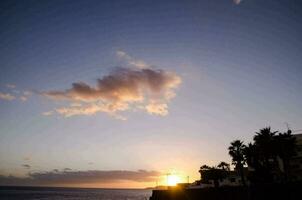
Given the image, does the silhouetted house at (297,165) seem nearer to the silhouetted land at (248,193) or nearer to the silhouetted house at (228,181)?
the silhouetted house at (228,181)

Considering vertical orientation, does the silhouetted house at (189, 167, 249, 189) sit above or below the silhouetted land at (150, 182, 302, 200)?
above

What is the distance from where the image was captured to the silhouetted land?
38.3 meters

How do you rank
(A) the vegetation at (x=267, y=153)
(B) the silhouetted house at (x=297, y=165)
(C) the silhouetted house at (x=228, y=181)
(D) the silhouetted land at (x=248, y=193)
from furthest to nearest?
(C) the silhouetted house at (x=228, y=181), (B) the silhouetted house at (x=297, y=165), (A) the vegetation at (x=267, y=153), (D) the silhouetted land at (x=248, y=193)

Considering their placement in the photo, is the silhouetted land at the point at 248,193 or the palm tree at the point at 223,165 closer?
the silhouetted land at the point at 248,193

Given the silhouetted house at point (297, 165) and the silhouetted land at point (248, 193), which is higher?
the silhouetted house at point (297, 165)

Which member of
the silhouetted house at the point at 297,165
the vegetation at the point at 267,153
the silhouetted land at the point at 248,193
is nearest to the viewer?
the silhouetted land at the point at 248,193

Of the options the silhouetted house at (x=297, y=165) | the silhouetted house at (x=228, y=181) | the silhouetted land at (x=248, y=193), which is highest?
the silhouetted house at (x=297, y=165)

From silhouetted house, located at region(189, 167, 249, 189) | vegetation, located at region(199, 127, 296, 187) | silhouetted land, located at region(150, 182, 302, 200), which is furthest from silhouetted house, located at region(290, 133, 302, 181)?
silhouetted land, located at region(150, 182, 302, 200)

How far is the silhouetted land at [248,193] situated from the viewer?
38294mm

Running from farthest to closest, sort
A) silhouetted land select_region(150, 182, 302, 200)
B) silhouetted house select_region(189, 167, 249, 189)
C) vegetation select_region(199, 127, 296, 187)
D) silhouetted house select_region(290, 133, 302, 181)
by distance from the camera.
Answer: silhouetted house select_region(189, 167, 249, 189) → silhouetted house select_region(290, 133, 302, 181) → vegetation select_region(199, 127, 296, 187) → silhouetted land select_region(150, 182, 302, 200)

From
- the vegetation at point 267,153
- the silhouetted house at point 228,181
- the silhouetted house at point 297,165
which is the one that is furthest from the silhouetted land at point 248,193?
the silhouetted house at point 297,165

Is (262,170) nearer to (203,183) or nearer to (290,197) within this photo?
(290,197)

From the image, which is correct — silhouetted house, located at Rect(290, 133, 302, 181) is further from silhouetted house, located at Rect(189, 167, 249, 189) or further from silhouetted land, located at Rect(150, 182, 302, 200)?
silhouetted land, located at Rect(150, 182, 302, 200)

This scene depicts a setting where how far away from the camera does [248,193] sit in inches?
1635
